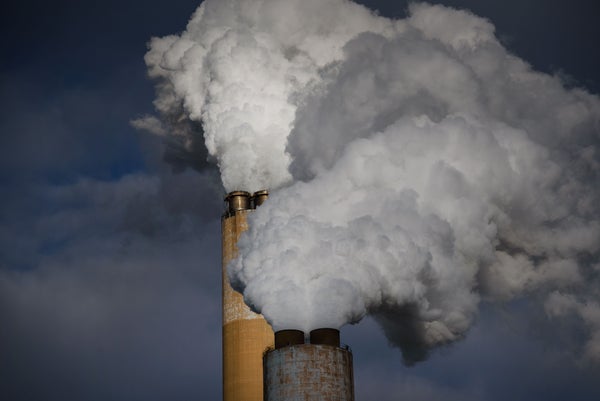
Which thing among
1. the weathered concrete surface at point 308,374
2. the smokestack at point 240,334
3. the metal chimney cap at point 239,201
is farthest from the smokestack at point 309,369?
the metal chimney cap at point 239,201

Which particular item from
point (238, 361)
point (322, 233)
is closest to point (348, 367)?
point (322, 233)

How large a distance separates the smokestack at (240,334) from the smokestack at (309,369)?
40.7 ft

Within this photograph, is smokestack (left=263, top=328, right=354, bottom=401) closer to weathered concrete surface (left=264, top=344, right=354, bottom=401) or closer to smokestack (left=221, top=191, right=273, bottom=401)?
weathered concrete surface (left=264, top=344, right=354, bottom=401)

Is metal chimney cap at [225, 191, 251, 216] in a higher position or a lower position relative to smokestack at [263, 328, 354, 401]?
higher

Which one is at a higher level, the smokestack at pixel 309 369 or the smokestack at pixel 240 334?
the smokestack at pixel 240 334

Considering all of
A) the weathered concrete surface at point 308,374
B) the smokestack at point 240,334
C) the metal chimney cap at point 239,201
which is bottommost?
the weathered concrete surface at point 308,374

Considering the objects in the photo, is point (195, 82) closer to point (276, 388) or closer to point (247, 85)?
point (247, 85)

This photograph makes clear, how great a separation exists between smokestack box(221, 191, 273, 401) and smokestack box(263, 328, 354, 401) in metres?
12.4

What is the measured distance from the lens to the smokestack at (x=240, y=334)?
39281mm

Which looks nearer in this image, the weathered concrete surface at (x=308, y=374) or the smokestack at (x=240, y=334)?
the weathered concrete surface at (x=308, y=374)

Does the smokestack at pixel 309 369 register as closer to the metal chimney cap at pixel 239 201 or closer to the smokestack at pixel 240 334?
A: the smokestack at pixel 240 334

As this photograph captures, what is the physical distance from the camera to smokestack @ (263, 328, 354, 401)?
85.1ft

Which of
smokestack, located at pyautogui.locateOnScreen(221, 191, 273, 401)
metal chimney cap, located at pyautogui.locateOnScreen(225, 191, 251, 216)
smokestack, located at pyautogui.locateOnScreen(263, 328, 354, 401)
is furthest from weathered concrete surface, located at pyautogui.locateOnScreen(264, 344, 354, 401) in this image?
metal chimney cap, located at pyautogui.locateOnScreen(225, 191, 251, 216)

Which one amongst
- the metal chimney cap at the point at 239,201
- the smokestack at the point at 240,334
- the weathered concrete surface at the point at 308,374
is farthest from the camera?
the metal chimney cap at the point at 239,201
